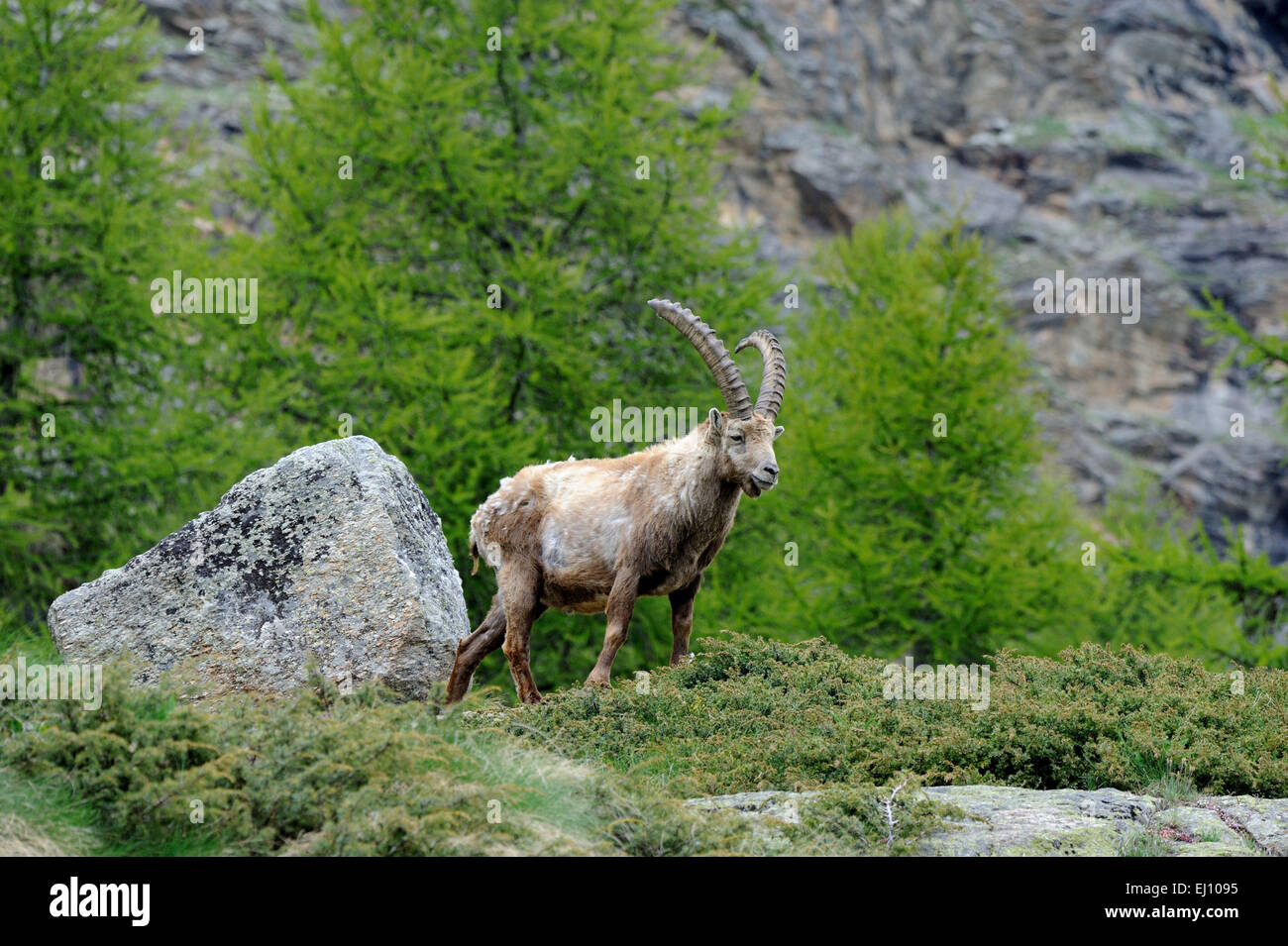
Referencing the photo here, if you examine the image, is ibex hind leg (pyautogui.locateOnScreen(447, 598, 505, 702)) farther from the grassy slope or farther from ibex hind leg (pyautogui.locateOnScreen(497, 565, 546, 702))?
the grassy slope

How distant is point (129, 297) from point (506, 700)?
931 centimetres

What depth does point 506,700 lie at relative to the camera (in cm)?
1116

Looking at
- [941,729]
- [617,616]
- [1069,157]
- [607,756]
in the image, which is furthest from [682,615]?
[1069,157]

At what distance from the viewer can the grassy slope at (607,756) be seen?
5.70 m

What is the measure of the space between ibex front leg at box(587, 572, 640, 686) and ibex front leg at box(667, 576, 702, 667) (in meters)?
0.53

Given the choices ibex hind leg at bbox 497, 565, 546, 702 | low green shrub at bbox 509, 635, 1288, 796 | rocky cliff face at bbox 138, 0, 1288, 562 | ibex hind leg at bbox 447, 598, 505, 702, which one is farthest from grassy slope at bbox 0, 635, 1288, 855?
rocky cliff face at bbox 138, 0, 1288, 562

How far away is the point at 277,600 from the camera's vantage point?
8188mm

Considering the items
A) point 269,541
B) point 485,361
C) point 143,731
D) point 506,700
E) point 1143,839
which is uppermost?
point 485,361

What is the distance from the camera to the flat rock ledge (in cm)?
607

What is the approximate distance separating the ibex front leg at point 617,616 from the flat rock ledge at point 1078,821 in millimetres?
2053

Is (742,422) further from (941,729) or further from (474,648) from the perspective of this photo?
(474,648)

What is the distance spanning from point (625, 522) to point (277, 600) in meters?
2.51

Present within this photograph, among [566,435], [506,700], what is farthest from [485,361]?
[506,700]

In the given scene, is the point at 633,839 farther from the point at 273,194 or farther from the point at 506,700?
the point at 273,194
